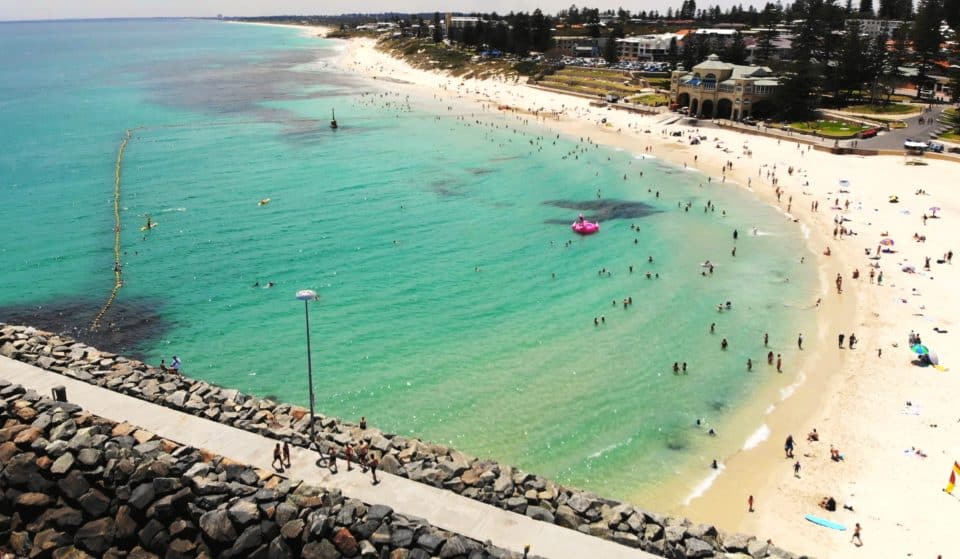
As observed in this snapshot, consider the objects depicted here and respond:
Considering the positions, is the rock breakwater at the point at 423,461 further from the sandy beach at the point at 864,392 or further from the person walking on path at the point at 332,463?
the sandy beach at the point at 864,392

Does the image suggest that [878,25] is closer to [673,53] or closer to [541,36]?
[673,53]

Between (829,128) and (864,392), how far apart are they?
187ft

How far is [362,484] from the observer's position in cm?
1938

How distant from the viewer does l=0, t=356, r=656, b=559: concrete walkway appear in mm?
17266

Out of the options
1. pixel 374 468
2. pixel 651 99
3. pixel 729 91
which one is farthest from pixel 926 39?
pixel 374 468

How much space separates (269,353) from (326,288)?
886 centimetres

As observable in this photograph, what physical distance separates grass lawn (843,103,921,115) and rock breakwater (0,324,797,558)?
79721 millimetres

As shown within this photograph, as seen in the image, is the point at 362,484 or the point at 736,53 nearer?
the point at 362,484

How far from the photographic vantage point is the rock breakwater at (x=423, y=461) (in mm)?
18047

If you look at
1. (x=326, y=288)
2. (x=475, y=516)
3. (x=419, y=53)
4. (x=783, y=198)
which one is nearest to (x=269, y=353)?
(x=326, y=288)

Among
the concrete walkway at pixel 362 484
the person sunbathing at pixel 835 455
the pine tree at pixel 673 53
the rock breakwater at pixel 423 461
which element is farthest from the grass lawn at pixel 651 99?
the concrete walkway at pixel 362 484

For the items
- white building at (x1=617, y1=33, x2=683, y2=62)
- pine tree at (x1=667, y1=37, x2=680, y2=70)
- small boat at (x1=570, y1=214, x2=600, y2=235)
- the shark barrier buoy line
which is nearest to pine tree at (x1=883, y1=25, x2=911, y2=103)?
pine tree at (x1=667, y1=37, x2=680, y2=70)

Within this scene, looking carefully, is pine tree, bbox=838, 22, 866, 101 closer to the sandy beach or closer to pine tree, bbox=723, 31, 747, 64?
pine tree, bbox=723, 31, 747, 64

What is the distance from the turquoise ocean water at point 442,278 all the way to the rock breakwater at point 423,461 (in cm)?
454
